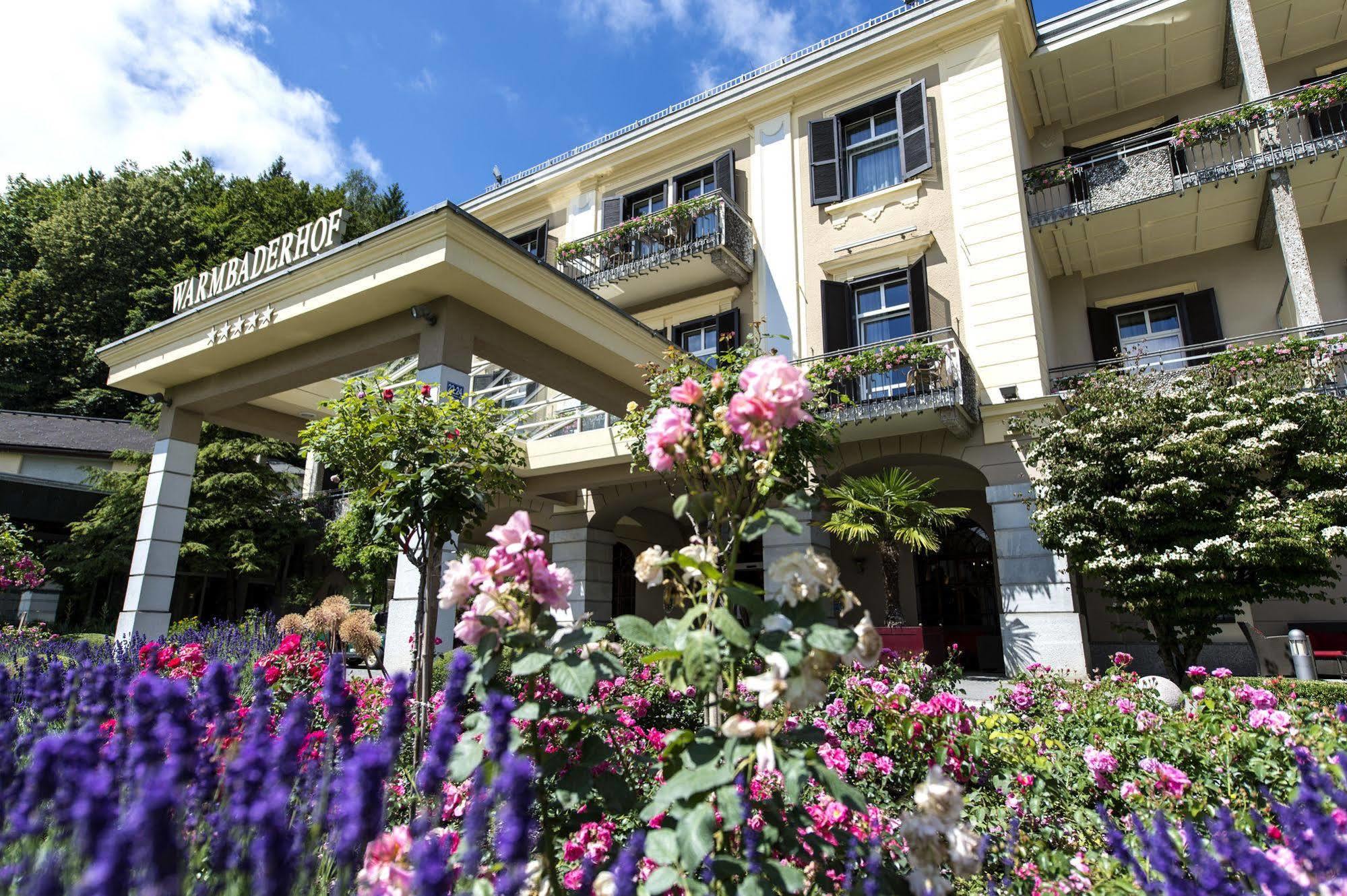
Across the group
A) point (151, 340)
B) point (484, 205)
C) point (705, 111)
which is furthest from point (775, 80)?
point (151, 340)

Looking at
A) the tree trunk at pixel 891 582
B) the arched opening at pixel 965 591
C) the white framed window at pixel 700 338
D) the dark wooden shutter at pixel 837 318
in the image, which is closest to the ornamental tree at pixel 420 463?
the tree trunk at pixel 891 582

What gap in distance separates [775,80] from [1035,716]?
12.1m

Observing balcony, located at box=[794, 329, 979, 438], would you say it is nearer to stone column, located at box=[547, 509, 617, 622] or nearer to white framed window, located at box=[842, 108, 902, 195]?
white framed window, located at box=[842, 108, 902, 195]

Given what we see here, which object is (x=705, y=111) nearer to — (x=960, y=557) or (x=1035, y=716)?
(x=960, y=557)

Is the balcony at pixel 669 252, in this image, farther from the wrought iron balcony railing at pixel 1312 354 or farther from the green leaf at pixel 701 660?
the green leaf at pixel 701 660

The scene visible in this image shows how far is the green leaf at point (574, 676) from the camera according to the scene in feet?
5.36

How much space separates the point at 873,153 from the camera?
12.4 m

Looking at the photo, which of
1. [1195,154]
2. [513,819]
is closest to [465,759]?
[513,819]

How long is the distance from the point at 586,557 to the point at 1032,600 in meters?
7.39

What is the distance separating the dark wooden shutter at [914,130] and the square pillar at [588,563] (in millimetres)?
8292

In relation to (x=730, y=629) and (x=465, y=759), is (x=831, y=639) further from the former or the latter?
(x=465, y=759)

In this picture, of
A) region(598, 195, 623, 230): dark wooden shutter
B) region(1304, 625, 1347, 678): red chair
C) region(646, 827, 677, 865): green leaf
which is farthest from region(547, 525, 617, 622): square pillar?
region(646, 827, 677, 865): green leaf

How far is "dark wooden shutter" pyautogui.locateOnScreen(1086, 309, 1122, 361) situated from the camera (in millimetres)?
11570

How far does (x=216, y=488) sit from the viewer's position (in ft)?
57.0
